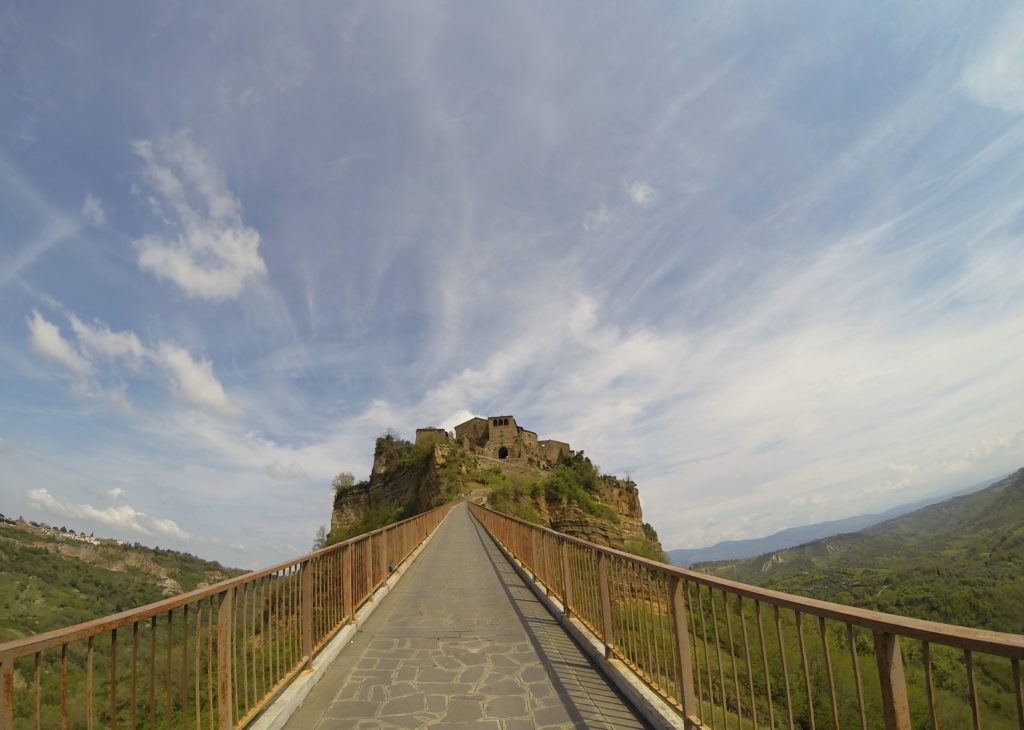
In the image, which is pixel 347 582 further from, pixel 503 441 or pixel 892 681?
pixel 503 441

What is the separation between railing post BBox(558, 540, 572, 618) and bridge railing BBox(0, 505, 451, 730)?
310 cm

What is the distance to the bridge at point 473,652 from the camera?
243cm

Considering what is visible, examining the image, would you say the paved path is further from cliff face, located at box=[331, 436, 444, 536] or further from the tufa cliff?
cliff face, located at box=[331, 436, 444, 536]

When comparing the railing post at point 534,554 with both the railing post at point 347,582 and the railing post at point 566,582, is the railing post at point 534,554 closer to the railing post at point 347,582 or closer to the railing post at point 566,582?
the railing post at point 566,582

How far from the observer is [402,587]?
10.8 m

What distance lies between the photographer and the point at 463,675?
562 centimetres

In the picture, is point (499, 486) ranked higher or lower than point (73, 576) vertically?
higher

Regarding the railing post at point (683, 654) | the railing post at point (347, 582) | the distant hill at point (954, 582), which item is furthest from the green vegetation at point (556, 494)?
the railing post at point (683, 654)

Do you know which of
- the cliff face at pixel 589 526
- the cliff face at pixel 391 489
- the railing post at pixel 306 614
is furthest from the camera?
the cliff face at pixel 391 489

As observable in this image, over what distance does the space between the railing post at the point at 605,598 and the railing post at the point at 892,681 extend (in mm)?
3871

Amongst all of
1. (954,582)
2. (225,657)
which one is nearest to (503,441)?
(954,582)

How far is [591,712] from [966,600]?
67176 mm

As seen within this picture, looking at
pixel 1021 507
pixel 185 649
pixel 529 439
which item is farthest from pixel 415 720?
pixel 1021 507

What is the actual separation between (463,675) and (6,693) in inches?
161
